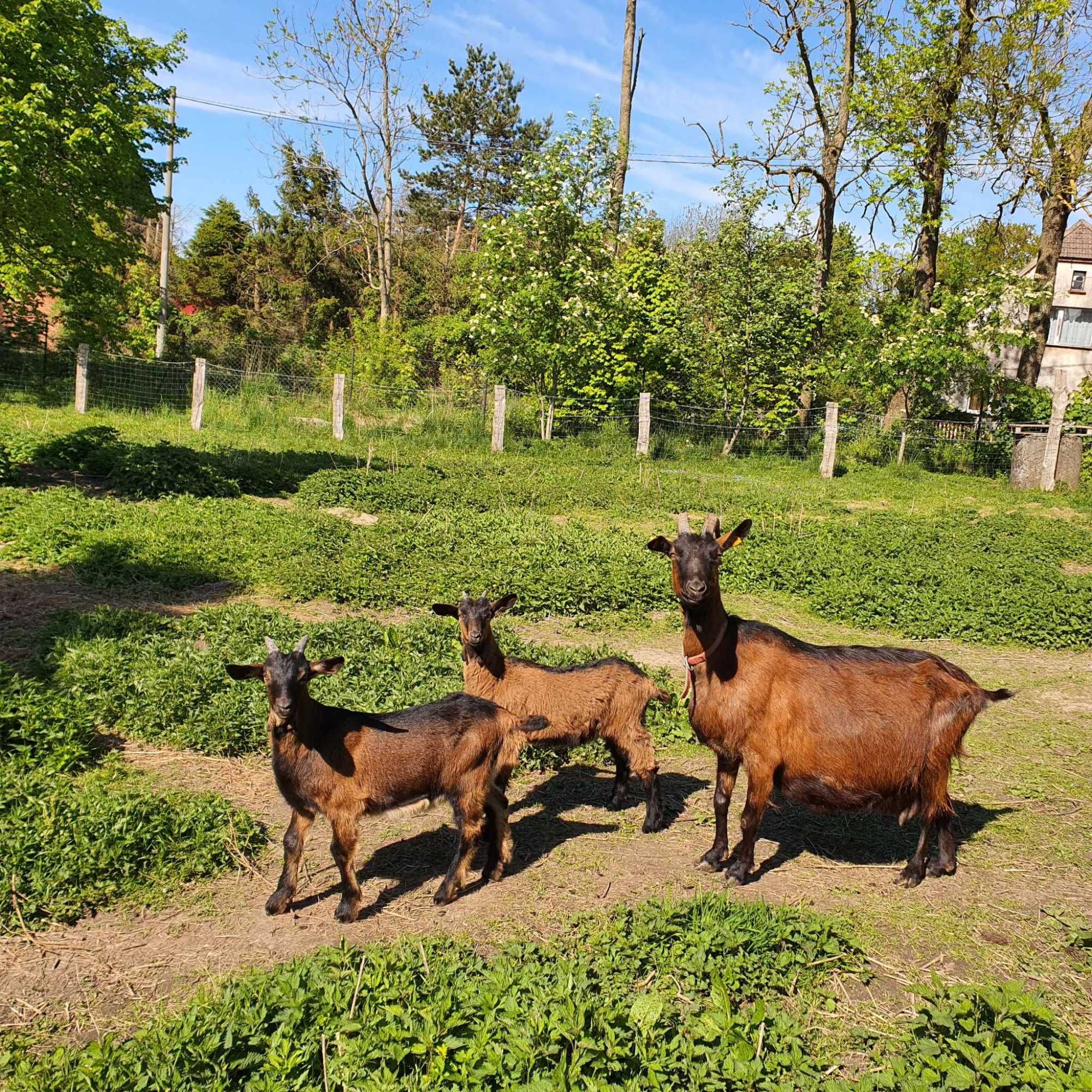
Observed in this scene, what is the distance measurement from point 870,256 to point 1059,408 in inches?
320

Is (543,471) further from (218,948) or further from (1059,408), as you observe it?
(218,948)

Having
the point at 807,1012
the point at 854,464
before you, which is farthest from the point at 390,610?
the point at 854,464

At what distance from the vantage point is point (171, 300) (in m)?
38.0

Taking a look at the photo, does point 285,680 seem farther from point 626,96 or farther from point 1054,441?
point 626,96

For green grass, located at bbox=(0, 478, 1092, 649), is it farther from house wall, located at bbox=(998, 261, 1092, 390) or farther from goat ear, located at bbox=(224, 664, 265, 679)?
house wall, located at bbox=(998, 261, 1092, 390)

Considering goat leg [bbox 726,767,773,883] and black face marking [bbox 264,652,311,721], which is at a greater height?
black face marking [bbox 264,652,311,721]

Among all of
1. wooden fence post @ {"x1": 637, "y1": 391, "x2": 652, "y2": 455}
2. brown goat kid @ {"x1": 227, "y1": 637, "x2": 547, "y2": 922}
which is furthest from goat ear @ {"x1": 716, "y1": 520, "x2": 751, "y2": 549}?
wooden fence post @ {"x1": 637, "y1": 391, "x2": 652, "y2": 455}

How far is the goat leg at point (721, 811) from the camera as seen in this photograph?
18.0 ft

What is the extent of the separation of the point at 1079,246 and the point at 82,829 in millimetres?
57963

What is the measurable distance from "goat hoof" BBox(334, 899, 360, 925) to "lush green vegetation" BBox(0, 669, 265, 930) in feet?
2.77

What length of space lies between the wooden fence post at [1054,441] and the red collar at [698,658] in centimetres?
1739

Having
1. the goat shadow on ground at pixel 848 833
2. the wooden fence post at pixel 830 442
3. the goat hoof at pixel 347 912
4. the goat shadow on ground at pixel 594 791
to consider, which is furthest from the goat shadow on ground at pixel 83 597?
the wooden fence post at pixel 830 442

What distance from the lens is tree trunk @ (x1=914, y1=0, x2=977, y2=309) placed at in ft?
79.8

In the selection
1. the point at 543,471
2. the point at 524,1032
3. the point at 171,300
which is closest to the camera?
the point at 524,1032
